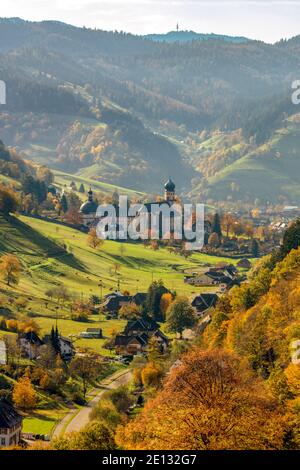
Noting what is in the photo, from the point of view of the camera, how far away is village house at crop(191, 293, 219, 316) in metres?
123

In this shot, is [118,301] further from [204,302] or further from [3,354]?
[3,354]

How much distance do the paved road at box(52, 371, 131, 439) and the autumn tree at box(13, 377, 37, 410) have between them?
347cm

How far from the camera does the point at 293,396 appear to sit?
161 ft

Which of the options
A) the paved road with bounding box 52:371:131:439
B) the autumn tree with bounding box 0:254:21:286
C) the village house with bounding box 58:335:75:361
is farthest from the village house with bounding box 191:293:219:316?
the paved road with bounding box 52:371:131:439

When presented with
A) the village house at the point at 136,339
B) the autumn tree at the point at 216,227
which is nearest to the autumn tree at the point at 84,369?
the village house at the point at 136,339

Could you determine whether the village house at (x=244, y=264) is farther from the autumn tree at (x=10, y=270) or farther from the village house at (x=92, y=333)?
the village house at (x=92, y=333)

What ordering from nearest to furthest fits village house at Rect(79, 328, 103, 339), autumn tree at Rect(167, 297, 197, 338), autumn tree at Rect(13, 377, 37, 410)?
autumn tree at Rect(13, 377, 37, 410) → village house at Rect(79, 328, 103, 339) → autumn tree at Rect(167, 297, 197, 338)

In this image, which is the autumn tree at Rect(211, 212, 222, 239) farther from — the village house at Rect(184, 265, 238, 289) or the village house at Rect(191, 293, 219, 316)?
the village house at Rect(191, 293, 219, 316)

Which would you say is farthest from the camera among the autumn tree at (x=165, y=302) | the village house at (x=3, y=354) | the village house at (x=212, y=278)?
the village house at (x=212, y=278)

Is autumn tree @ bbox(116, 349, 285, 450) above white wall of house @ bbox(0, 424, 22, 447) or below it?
above

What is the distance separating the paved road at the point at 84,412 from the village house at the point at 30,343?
27.0ft

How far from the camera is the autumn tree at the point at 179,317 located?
10819 cm
